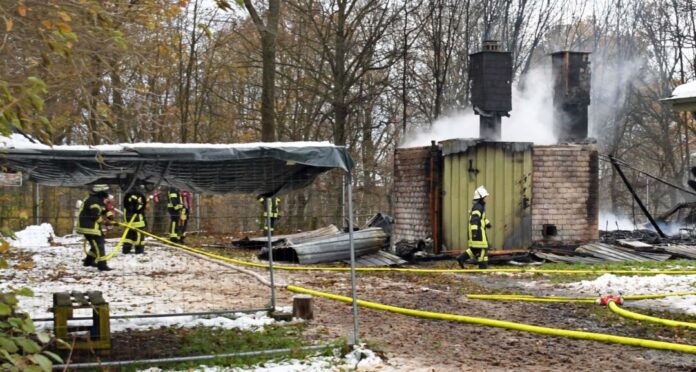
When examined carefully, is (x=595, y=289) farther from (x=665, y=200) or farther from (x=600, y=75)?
(x=665, y=200)

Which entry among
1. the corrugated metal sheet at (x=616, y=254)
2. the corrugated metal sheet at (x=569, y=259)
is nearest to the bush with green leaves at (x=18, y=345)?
the corrugated metal sheet at (x=569, y=259)

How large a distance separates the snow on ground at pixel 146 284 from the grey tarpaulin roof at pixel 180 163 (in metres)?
1.20

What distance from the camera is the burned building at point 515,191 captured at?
57.2 ft

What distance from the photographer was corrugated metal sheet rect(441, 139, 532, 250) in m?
17.4

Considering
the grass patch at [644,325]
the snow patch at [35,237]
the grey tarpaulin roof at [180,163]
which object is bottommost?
the grass patch at [644,325]

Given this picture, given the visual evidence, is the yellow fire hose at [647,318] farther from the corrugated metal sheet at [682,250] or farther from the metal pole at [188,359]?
the corrugated metal sheet at [682,250]

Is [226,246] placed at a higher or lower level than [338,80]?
lower

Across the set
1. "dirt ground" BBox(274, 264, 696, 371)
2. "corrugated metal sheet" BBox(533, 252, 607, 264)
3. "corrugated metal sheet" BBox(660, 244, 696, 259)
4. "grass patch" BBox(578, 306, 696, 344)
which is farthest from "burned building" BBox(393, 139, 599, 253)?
"grass patch" BBox(578, 306, 696, 344)

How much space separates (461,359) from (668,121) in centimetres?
3288

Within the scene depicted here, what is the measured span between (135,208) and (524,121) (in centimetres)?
1030

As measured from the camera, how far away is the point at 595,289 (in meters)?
12.4

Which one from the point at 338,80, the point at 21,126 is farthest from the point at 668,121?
the point at 21,126

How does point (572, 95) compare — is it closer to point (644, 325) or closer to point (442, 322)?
point (644, 325)

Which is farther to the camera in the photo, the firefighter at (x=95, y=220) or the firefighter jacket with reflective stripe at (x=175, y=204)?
the firefighter jacket with reflective stripe at (x=175, y=204)
